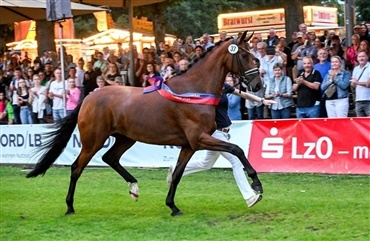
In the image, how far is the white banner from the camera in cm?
1557

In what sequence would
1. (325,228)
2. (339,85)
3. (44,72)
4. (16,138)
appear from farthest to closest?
1. (44,72)
2. (16,138)
3. (339,85)
4. (325,228)

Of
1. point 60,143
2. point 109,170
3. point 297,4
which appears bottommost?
point 109,170

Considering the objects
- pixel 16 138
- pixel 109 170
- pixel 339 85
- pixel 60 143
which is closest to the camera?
pixel 60 143

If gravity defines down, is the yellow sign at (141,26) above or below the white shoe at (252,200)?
above

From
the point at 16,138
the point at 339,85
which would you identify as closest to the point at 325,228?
the point at 339,85

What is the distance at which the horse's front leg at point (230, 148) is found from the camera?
32.7 ft

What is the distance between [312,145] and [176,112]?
15.1 ft

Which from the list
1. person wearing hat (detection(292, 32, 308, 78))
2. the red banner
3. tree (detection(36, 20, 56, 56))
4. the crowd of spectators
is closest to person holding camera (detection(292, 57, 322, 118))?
the crowd of spectators

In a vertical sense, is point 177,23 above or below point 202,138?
above

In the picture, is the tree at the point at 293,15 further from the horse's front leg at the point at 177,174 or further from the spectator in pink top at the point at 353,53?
the horse's front leg at the point at 177,174

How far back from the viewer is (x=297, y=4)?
74.2 ft

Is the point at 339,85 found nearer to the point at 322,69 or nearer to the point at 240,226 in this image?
the point at 322,69

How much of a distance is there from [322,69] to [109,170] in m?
5.20

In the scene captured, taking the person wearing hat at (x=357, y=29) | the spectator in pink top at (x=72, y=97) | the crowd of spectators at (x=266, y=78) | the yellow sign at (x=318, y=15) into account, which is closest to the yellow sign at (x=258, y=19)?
the yellow sign at (x=318, y=15)
